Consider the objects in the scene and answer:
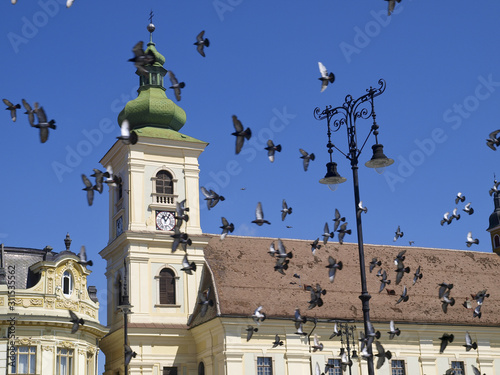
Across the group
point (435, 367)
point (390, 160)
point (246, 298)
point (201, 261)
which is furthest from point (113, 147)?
point (390, 160)

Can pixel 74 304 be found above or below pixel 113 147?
below

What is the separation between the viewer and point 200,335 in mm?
43625

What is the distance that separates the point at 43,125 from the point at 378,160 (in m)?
9.11

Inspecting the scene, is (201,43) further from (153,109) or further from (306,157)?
(153,109)

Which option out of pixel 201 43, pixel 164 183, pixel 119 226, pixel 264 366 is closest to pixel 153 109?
pixel 164 183

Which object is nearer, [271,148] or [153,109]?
[271,148]

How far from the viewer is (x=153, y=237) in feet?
148

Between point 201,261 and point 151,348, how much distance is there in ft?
17.8

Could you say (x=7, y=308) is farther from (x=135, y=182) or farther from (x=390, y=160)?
(x=390, y=160)

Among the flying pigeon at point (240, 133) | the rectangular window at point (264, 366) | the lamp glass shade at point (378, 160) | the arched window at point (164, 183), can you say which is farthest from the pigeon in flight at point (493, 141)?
the arched window at point (164, 183)

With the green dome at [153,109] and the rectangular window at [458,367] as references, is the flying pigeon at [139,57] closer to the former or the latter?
the green dome at [153,109]

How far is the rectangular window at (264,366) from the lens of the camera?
42781 millimetres

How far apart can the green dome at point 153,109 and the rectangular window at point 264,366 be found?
1441 cm

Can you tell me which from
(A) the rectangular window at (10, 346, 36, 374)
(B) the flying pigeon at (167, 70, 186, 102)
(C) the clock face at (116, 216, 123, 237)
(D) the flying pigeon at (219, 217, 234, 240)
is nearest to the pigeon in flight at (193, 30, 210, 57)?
(B) the flying pigeon at (167, 70, 186, 102)
